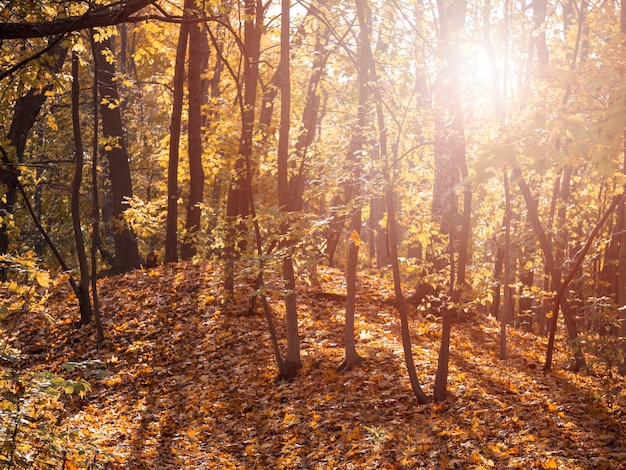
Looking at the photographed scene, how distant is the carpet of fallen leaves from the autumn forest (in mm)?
40

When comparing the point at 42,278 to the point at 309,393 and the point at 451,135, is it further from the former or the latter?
the point at 451,135

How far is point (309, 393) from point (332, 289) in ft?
15.0

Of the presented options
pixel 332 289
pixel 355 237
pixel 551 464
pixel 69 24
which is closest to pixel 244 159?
pixel 332 289

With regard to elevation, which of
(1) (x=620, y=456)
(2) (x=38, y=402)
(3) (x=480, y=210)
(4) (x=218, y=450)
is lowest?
(4) (x=218, y=450)

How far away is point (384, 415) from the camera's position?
786 cm

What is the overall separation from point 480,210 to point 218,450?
10.8 metres

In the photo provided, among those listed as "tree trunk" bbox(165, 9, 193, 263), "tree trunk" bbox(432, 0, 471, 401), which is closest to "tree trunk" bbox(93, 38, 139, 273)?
"tree trunk" bbox(165, 9, 193, 263)

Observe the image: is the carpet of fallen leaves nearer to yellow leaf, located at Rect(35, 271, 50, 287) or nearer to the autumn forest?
the autumn forest

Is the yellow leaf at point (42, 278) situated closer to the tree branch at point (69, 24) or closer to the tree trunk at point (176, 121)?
the tree branch at point (69, 24)

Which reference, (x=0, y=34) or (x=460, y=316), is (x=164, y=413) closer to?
(x=0, y=34)

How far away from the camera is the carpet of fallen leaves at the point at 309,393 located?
6758mm

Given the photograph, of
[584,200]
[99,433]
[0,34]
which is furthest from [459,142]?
[584,200]

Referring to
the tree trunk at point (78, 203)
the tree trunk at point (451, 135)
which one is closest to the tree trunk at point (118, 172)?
the tree trunk at point (78, 203)

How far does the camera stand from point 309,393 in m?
8.88
